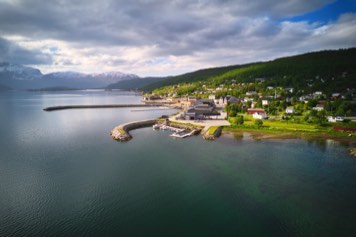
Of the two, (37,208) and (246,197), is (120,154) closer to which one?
(37,208)

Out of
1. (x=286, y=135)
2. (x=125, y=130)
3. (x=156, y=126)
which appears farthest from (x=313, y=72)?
(x=125, y=130)

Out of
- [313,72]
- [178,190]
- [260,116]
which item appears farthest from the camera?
[313,72]

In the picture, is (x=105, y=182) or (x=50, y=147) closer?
(x=105, y=182)

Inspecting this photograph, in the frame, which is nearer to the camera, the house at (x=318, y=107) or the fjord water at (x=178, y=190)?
the fjord water at (x=178, y=190)

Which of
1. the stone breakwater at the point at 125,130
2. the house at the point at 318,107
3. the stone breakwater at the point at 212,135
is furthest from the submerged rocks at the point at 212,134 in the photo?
the house at the point at 318,107

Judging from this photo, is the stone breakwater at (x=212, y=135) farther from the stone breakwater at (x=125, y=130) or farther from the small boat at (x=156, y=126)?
the stone breakwater at (x=125, y=130)

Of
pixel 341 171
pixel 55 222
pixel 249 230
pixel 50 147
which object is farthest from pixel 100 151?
pixel 341 171

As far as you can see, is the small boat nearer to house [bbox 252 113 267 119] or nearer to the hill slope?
house [bbox 252 113 267 119]

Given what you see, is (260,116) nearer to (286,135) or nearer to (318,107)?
(286,135)
